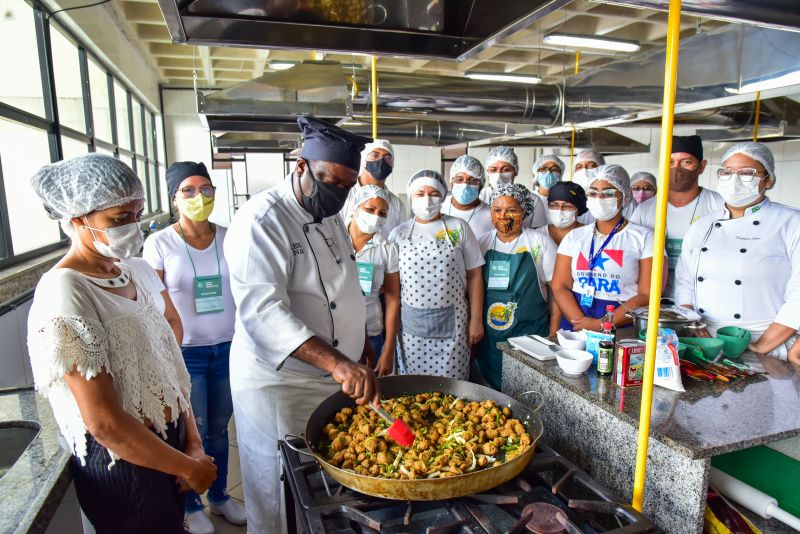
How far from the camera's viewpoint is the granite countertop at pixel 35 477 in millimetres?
1001

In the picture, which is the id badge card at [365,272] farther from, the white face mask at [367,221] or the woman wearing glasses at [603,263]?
the woman wearing glasses at [603,263]

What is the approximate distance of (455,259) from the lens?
2.68m

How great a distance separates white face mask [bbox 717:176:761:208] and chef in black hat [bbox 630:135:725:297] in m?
0.65

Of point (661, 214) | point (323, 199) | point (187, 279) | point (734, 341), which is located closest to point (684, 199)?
point (734, 341)

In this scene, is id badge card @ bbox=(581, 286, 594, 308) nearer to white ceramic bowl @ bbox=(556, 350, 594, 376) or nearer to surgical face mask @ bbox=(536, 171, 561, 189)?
white ceramic bowl @ bbox=(556, 350, 594, 376)

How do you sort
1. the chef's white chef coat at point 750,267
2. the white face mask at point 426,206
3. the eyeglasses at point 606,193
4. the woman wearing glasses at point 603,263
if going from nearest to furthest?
the chef's white chef coat at point 750,267 → the woman wearing glasses at point 603,263 → the eyeglasses at point 606,193 → the white face mask at point 426,206

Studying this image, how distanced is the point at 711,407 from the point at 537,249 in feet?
4.77

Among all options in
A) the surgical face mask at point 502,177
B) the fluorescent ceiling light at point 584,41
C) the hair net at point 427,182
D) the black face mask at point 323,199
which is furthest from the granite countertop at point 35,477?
the fluorescent ceiling light at point 584,41

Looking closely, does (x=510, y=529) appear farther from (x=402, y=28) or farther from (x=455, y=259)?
(x=455, y=259)

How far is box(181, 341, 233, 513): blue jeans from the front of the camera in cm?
228

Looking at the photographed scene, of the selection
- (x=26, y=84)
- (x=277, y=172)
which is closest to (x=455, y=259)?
(x=26, y=84)

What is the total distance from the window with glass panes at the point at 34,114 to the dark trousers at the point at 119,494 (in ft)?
4.81

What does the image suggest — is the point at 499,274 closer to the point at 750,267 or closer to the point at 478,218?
the point at 478,218

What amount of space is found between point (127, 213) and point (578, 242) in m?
2.05
